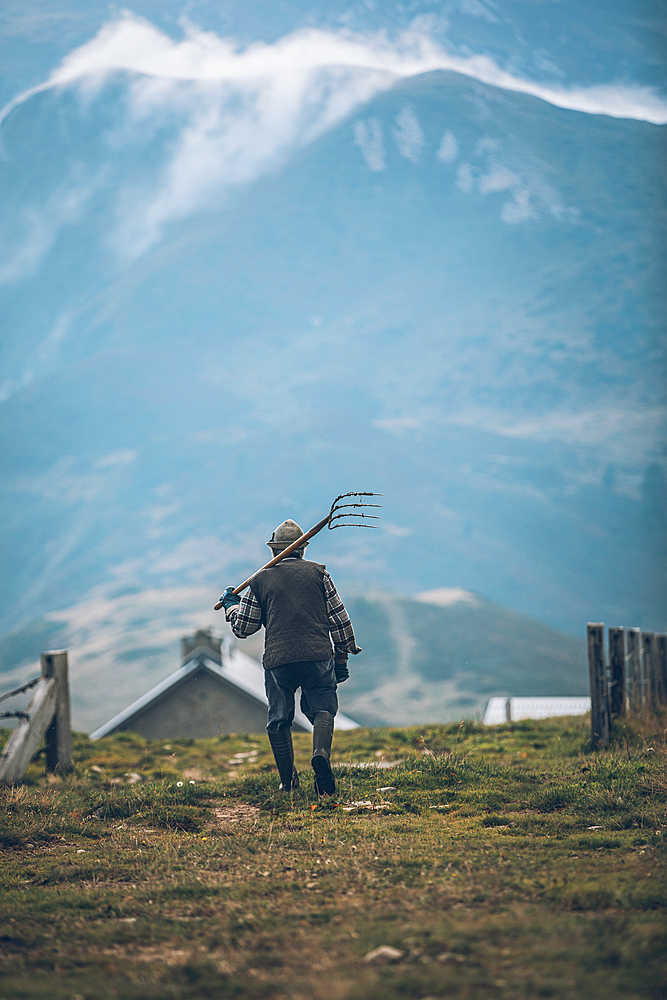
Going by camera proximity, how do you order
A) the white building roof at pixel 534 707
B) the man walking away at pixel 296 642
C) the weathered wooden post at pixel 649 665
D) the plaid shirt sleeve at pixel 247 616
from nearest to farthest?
the man walking away at pixel 296 642, the plaid shirt sleeve at pixel 247 616, the weathered wooden post at pixel 649 665, the white building roof at pixel 534 707

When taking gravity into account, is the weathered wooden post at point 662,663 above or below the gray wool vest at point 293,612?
below

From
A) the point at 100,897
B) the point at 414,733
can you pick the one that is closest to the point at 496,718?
the point at 414,733

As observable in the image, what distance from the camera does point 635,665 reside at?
1082 cm

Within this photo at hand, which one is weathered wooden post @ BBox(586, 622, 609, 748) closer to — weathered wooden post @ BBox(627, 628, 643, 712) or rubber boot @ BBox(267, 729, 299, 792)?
weathered wooden post @ BBox(627, 628, 643, 712)

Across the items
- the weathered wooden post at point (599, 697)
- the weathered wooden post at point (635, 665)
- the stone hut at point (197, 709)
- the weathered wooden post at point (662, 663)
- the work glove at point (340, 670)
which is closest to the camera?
the work glove at point (340, 670)

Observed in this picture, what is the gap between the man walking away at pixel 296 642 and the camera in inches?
272

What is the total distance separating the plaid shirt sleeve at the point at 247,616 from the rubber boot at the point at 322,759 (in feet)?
3.18

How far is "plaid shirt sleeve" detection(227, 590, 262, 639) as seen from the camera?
7.14 meters

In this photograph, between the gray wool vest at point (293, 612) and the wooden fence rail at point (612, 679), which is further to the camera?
the wooden fence rail at point (612, 679)

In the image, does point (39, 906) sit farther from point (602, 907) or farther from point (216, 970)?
point (602, 907)

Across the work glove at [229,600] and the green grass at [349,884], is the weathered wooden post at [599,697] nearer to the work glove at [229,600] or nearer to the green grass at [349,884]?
the green grass at [349,884]

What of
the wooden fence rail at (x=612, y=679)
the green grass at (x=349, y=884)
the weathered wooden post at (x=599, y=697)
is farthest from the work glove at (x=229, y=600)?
the weathered wooden post at (x=599, y=697)

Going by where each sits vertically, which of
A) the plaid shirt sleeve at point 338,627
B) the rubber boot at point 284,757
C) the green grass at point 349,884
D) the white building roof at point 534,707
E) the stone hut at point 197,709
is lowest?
the white building roof at point 534,707

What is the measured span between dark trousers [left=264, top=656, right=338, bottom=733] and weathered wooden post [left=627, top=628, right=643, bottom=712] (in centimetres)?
495
